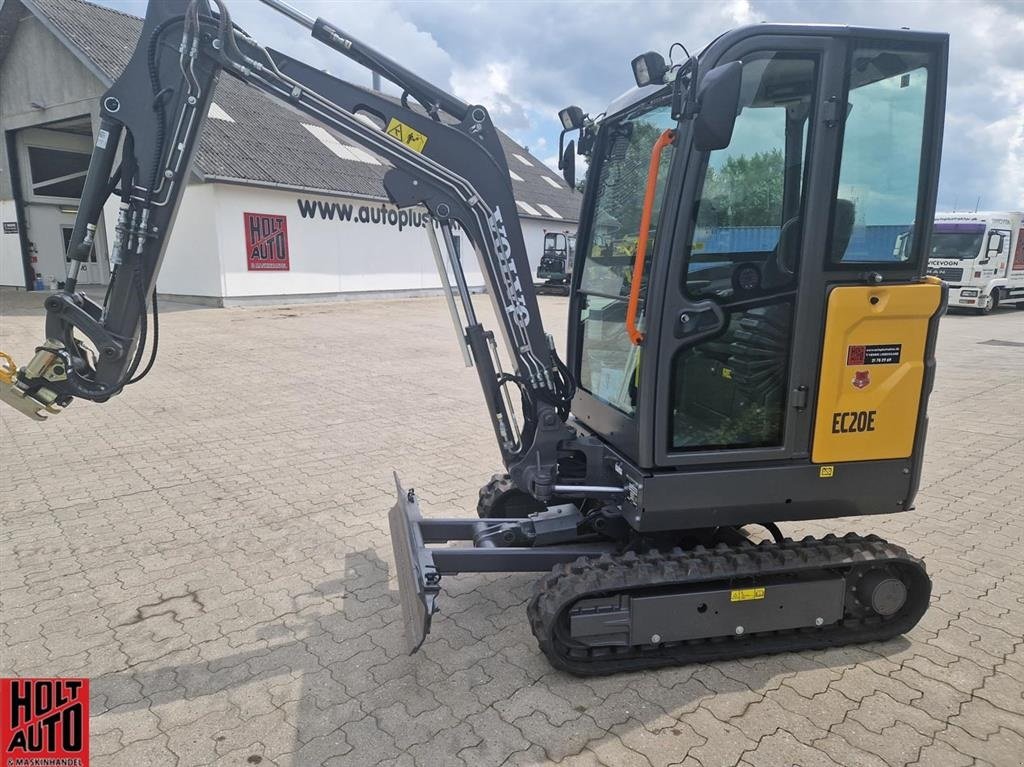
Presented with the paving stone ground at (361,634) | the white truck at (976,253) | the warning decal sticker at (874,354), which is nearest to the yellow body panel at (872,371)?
the warning decal sticker at (874,354)

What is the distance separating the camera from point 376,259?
72.6ft

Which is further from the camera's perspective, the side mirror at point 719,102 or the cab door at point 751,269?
the cab door at point 751,269

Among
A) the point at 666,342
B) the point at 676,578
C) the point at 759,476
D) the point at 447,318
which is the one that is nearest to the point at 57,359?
the point at 666,342

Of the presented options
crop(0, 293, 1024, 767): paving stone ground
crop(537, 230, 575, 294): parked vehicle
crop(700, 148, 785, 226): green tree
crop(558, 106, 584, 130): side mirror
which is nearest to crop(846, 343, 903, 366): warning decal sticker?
crop(700, 148, 785, 226): green tree

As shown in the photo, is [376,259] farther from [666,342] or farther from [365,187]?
[666,342]

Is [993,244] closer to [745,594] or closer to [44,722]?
[745,594]

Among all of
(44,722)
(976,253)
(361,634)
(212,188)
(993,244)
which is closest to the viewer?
(44,722)

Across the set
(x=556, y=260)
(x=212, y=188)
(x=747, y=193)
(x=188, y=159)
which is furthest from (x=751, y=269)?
(x=556, y=260)

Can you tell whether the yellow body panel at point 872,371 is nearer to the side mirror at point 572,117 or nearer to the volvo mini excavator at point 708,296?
the volvo mini excavator at point 708,296

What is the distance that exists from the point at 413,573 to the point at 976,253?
22.5 meters

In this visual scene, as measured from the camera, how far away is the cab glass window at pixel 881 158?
9.64 feet

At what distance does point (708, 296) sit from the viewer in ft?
9.96

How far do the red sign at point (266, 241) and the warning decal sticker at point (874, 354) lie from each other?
17.9 meters

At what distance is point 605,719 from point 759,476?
129cm
